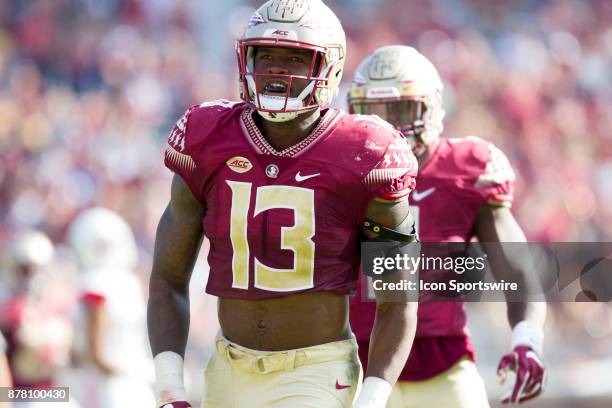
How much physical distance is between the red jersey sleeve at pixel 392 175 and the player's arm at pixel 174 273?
571mm

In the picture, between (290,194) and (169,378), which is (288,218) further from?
(169,378)

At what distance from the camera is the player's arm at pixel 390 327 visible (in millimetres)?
3391

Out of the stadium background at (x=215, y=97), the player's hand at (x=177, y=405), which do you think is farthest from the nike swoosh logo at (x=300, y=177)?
the stadium background at (x=215, y=97)

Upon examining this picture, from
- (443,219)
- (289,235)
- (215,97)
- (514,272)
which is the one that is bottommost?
(215,97)

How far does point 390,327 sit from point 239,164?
0.66 meters

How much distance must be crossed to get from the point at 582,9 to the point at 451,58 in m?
2.27

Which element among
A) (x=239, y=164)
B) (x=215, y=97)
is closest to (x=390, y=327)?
(x=239, y=164)

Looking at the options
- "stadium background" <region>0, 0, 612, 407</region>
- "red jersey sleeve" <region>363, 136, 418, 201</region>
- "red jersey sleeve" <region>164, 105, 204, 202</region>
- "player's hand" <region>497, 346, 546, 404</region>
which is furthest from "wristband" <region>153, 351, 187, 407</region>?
"stadium background" <region>0, 0, 612, 407</region>

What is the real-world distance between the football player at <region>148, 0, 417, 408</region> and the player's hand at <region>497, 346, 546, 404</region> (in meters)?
0.92

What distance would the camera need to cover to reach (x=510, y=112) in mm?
10906

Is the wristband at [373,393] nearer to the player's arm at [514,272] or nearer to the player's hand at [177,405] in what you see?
the player's hand at [177,405]

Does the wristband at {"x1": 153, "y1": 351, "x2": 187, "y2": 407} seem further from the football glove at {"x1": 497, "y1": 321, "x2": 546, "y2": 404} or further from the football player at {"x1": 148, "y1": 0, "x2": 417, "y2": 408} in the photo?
the football glove at {"x1": 497, "y1": 321, "x2": 546, "y2": 404}

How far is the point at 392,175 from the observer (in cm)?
338

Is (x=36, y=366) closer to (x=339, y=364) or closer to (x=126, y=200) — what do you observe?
(x=339, y=364)
